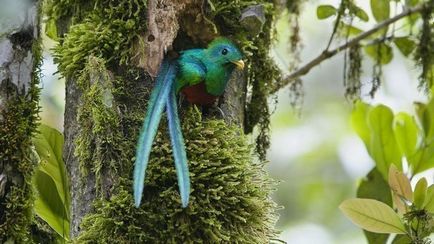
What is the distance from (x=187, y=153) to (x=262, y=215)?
26cm

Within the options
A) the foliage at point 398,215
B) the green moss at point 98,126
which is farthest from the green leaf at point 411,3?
the green moss at point 98,126

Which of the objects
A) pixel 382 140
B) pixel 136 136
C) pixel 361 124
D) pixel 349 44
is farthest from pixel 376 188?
pixel 136 136

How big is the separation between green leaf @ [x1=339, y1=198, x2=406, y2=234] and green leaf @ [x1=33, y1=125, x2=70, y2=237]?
2.73 feet

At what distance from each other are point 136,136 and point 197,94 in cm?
23

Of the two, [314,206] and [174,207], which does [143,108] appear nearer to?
[174,207]

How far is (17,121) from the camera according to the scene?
172 cm

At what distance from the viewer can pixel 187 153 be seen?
1.89 metres

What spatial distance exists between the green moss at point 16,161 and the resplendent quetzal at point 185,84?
0.27 metres

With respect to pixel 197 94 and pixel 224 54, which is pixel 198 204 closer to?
pixel 197 94

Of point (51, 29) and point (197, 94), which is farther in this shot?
point (51, 29)

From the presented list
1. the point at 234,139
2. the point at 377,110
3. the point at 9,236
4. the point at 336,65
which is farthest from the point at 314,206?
the point at 9,236

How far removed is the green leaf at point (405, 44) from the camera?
10.2 feet

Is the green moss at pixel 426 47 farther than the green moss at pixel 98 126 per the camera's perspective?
Yes

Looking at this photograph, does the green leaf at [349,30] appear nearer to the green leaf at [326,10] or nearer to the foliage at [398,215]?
the green leaf at [326,10]
